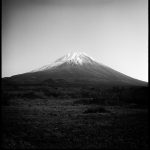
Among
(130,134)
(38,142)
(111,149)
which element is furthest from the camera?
(130,134)

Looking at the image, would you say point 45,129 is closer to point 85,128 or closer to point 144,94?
point 85,128

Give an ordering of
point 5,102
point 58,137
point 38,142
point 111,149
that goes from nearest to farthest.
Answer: point 111,149 → point 38,142 → point 58,137 → point 5,102

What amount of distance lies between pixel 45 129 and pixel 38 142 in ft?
11.4

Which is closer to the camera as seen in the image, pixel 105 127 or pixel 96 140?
pixel 96 140

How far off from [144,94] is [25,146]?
33.0m

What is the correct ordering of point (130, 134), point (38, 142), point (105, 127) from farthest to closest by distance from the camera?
1. point (105, 127)
2. point (130, 134)
3. point (38, 142)

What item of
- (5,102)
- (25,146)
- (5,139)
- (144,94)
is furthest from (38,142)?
(144,94)

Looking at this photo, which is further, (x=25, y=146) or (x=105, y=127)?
(x=105, y=127)

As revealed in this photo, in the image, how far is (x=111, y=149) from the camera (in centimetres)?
1155

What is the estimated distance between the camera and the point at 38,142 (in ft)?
41.5

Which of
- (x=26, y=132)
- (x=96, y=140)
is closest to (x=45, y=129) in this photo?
(x=26, y=132)

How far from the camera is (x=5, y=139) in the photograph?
502 inches

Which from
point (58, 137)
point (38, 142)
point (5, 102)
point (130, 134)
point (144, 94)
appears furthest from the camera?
point (144, 94)

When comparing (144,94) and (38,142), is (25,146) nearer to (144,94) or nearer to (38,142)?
(38,142)
